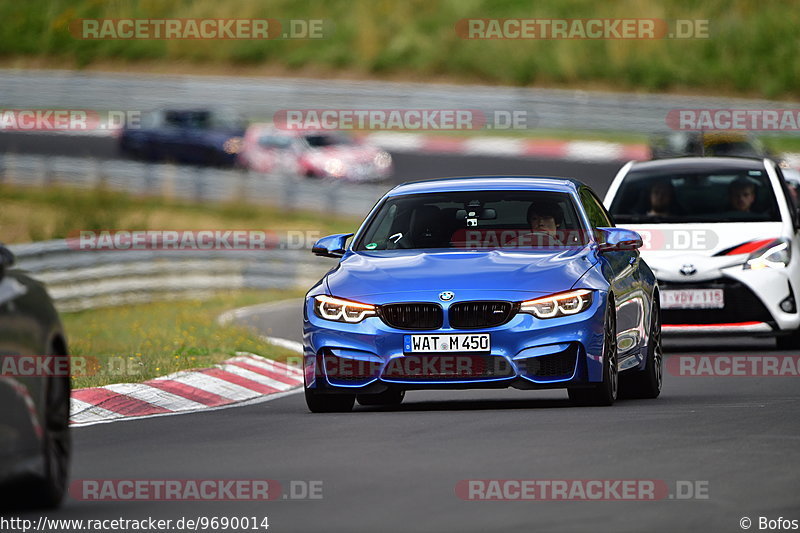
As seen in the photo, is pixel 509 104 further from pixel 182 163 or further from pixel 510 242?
pixel 510 242

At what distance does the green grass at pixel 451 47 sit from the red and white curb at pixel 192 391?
36.1m

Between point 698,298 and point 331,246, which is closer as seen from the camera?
point 331,246

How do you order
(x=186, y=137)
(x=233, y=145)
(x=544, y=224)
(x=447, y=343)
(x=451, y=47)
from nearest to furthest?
1. (x=447, y=343)
2. (x=544, y=224)
3. (x=233, y=145)
4. (x=186, y=137)
5. (x=451, y=47)

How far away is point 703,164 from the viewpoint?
1733 cm

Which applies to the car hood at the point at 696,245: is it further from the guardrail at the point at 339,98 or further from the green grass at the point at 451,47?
the green grass at the point at 451,47

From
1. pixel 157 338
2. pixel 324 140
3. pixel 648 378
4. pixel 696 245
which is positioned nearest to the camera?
pixel 648 378

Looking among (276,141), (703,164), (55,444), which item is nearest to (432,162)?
(276,141)

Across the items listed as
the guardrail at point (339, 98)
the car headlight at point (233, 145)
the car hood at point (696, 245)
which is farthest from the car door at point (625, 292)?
the guardrail at point (339, 98)

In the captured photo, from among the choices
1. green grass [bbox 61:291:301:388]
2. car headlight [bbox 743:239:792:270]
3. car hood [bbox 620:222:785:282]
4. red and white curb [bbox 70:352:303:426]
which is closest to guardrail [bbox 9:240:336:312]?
green grass [bbox 61:291:301:388]

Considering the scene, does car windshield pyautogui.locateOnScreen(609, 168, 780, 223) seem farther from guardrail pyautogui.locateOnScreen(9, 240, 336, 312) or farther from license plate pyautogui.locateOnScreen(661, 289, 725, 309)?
guardrail pyautogui.locateOnScreen(9, 240, 336, 312)

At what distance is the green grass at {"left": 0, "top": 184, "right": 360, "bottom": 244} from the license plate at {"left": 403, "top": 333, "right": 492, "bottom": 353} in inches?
846

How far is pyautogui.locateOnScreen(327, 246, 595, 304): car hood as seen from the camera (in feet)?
38.4

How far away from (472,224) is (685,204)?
5332 millimetres

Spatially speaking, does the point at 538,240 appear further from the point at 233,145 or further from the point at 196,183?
the point at 233,145
